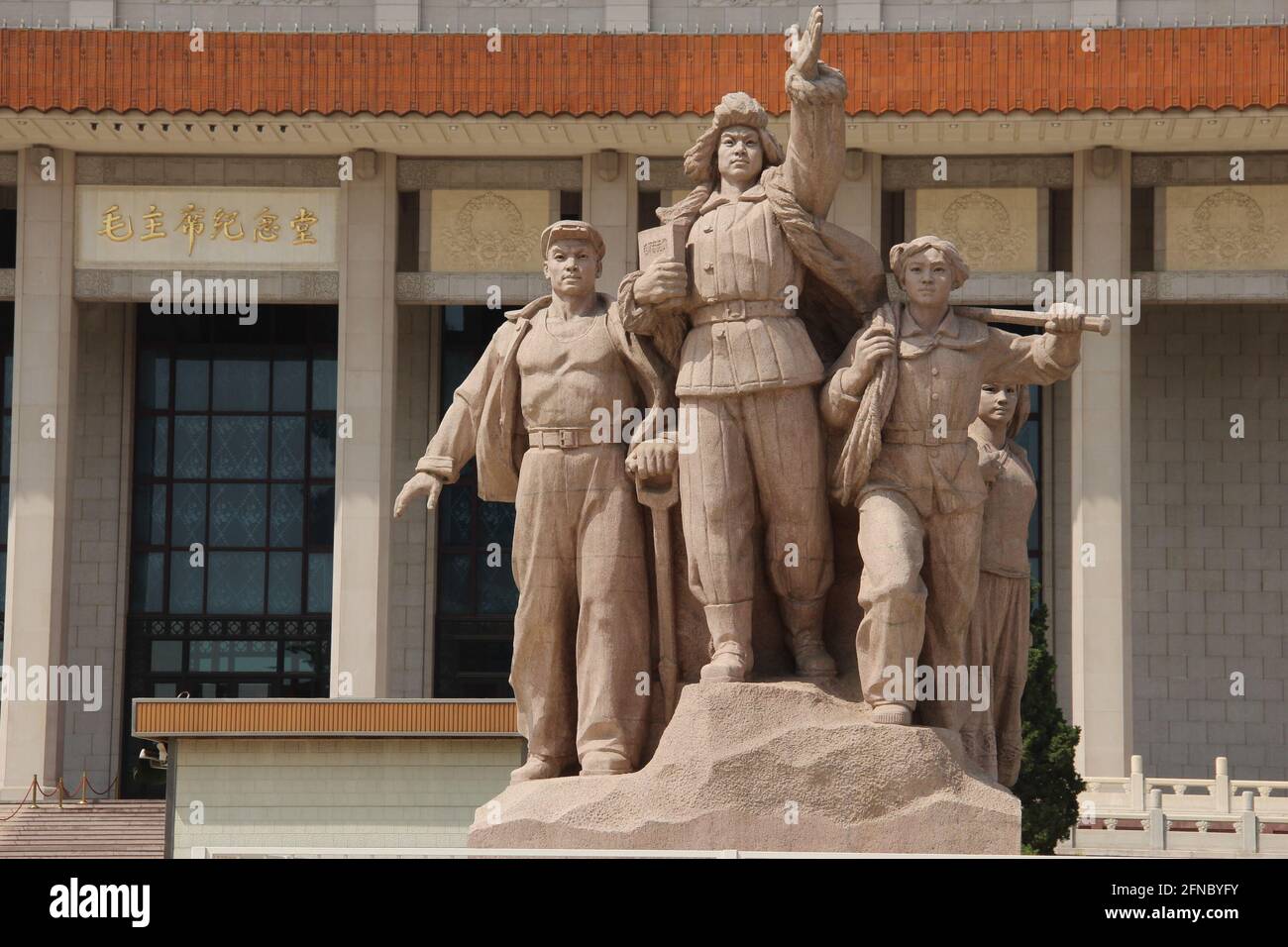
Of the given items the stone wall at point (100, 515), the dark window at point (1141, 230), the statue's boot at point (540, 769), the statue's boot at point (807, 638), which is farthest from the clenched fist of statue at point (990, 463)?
the stone wall at point (100, 515)

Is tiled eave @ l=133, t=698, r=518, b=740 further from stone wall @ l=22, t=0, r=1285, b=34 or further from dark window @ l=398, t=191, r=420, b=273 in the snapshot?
stone wall @ l=22, t=0, r=1285, b=34

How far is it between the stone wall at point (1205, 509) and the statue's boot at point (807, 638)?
2086 cm

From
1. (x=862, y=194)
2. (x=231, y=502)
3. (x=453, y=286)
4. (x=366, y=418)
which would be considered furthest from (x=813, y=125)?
(x=231, y=502)

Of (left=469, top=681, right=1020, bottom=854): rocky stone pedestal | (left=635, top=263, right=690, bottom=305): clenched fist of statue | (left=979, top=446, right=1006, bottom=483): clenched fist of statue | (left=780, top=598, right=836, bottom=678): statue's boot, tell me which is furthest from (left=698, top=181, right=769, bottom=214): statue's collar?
(left=469, top=681, right=1020, bottom=854): rocky stone pedestal

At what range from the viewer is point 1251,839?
22.3 m

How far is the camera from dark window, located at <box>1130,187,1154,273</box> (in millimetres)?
26797

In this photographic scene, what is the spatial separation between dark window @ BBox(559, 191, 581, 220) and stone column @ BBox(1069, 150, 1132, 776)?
6180 mm

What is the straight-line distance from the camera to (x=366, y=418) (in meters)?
26.8

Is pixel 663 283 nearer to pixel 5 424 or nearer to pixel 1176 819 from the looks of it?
pixel 1176 819

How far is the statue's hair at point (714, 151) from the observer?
9.62 metres

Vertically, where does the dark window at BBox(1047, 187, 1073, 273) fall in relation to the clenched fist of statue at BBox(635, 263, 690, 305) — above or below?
above
